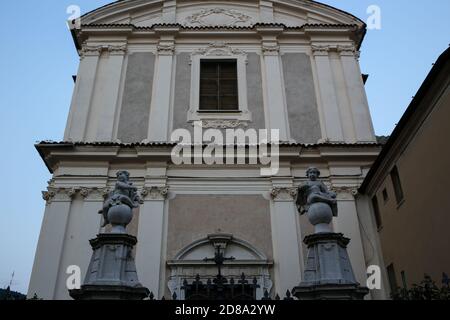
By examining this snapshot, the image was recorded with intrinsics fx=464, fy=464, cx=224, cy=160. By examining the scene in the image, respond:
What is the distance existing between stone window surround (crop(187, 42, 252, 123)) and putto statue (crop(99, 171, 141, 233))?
7093mm

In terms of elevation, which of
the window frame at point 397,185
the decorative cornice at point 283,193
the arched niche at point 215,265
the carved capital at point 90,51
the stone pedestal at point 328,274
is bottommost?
the stone pedestal at point 328,274

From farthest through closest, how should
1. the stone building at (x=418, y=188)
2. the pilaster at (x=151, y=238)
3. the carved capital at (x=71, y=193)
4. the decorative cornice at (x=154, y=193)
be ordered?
the decorative cornice at (x=154, y=193) → the carved capital at (x=71, y=193) → the pilaster at (x=151, y=238) → the stone building at (x=418, y=188)

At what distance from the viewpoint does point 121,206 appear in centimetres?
927

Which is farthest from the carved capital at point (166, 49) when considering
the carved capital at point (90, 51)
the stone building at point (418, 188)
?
the stone building at point (418, 188)

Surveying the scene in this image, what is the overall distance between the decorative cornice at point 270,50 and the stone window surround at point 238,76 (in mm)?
800

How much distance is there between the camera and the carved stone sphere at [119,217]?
919 cm

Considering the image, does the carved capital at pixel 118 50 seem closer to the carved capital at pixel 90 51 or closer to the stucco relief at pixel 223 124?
the carved capital at pixel 90 51

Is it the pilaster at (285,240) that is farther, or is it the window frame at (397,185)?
the pilaster at (285,240)

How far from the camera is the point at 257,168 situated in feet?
50.0

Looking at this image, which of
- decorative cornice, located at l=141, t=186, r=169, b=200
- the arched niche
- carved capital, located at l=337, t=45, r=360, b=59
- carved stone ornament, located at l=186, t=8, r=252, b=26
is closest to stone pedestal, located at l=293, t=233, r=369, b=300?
the arched niche

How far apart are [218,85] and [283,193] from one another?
5518 mm

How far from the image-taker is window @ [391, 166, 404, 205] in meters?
12.8

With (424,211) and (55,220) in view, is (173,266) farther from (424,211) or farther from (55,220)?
(424,211)

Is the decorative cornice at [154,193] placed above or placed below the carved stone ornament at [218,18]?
below
